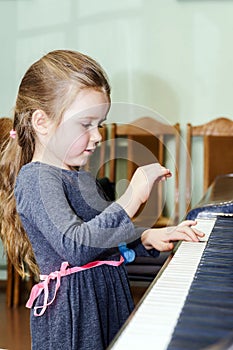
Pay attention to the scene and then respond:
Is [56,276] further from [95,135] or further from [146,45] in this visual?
[146,45]

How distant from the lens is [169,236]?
58.7 inches

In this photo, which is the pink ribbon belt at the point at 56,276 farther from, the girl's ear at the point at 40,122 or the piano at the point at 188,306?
the girl's ear at the point at 40,122

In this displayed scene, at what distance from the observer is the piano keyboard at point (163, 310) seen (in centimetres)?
75

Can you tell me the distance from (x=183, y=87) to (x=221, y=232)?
282 centimetres

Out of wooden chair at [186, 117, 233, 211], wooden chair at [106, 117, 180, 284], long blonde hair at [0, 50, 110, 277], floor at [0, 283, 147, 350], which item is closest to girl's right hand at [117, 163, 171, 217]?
long blonde hair at [0, 50, 110, 277]

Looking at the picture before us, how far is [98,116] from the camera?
1.34m

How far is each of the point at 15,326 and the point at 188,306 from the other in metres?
2.66

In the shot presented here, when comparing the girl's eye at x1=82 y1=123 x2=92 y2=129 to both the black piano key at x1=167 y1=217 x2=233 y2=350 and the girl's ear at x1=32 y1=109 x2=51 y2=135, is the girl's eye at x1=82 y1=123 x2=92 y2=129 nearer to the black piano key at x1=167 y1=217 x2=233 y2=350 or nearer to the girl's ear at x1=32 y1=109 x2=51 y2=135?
the girl's ear at x1=32 y1=109 x2=51 y2=135

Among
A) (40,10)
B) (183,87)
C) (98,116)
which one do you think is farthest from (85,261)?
(40,10)

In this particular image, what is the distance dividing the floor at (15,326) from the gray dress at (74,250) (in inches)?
66.4

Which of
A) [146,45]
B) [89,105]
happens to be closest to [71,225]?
[89,105]

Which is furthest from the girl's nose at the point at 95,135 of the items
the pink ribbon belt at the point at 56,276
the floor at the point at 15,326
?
the floor at the point at 15,326

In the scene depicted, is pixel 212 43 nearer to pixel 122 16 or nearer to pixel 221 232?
pixel 122 16

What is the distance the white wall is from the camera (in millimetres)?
4176
